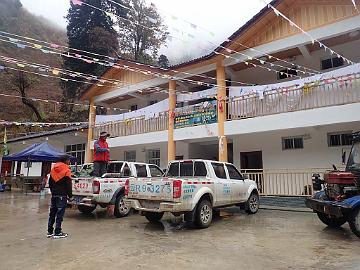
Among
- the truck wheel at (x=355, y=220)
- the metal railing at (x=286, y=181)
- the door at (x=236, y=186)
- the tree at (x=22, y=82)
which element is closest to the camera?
the truck wheel at (x=355, y=220)

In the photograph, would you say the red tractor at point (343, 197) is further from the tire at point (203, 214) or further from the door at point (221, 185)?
the tire at point (203, 214)

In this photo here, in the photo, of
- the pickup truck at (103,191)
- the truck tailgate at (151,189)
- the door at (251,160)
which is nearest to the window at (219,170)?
the truck tailgate at (151,189)

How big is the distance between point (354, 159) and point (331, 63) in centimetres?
669

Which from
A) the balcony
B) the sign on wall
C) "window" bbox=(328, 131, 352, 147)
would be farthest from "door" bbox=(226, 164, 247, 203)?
"window" bbox=(328, 131, 352, 147)

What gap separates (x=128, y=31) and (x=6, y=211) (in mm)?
30416

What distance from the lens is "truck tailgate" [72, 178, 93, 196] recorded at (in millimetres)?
9061

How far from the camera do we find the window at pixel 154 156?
18.2 meters

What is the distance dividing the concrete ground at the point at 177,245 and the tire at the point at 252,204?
Answer: 3.14ft

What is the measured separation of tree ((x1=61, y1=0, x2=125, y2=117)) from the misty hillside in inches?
251

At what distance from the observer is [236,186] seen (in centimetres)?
930

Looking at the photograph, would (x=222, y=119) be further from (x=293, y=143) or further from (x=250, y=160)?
(x=293, y=143)

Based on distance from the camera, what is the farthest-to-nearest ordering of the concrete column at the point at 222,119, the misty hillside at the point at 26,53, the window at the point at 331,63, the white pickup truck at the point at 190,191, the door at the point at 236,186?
the misty hillside at the point at 26,53 → the concrete column at the point at 222,119 → the window at the point at 331,63 → the door at the point at 236,186 → the white pickup truck at the point at 190,191

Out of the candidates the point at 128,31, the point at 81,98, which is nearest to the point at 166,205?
the point at 81,98

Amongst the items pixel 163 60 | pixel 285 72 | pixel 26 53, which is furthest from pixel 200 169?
pixel 26 53
